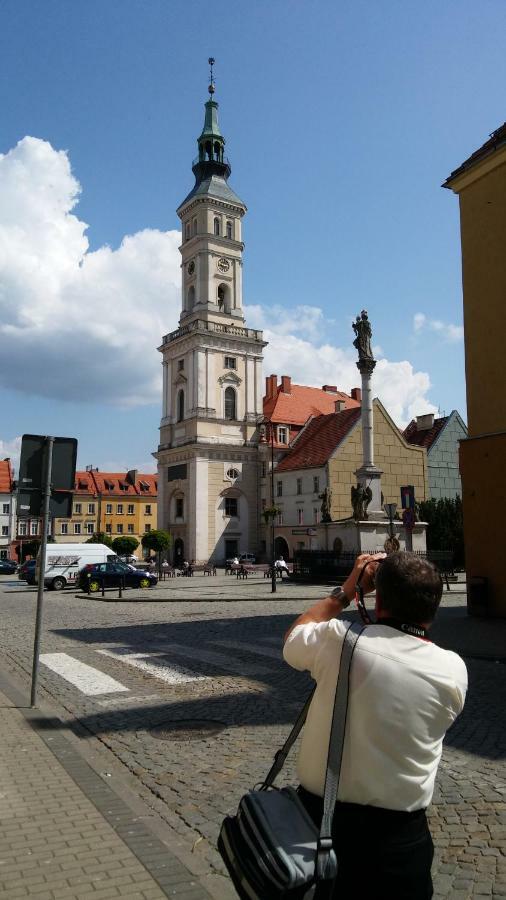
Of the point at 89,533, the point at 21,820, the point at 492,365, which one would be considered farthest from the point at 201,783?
the point at 89,533

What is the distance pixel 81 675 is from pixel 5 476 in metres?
76.8

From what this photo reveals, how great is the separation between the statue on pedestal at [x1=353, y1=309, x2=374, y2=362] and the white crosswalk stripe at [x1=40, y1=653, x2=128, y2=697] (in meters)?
25.4

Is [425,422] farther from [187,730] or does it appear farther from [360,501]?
[187,730]

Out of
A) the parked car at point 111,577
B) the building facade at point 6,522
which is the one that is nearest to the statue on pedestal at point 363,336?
the parked car at point 111,577

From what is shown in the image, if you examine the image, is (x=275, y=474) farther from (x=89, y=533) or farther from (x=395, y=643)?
(x=395, y=643)

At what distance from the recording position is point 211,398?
6184 centimetres

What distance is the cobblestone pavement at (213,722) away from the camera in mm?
4605

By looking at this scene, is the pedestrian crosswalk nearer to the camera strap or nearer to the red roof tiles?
the camera strap

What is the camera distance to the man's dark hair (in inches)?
96.7

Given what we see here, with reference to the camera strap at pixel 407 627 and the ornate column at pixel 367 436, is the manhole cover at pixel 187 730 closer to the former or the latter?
the camera strap at pixel 407 627

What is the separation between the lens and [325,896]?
7.02 feet

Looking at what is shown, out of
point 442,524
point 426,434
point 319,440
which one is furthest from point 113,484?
point 442,524

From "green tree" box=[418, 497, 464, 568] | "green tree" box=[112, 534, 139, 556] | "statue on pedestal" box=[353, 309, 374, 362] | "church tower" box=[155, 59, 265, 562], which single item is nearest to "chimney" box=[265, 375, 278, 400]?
"church tower" box=[155, 59, 265, 562]

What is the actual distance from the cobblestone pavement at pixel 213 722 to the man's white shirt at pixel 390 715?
2068mm
